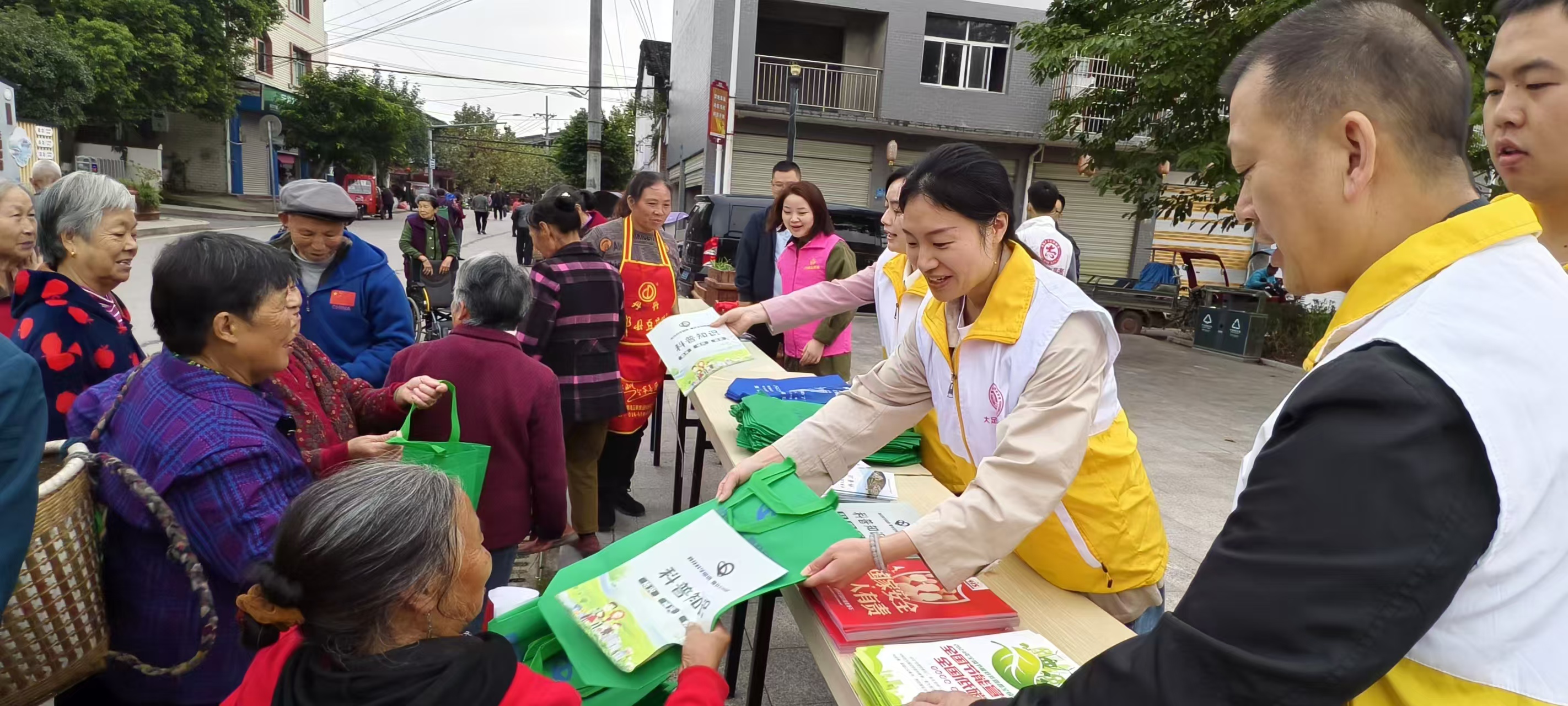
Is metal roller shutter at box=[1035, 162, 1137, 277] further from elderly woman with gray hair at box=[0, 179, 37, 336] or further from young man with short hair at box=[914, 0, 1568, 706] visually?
young man with short hair at box=[914, 0, 1568, 706]

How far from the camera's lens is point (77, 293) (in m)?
2.38

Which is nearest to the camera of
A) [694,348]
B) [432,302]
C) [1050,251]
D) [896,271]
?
[694,348]

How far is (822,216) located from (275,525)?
3.59 metres

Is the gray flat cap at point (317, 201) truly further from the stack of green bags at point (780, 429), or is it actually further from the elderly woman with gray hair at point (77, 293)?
the stack of green bags at point (780, 429)

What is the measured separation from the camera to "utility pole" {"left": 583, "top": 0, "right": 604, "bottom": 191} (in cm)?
1326

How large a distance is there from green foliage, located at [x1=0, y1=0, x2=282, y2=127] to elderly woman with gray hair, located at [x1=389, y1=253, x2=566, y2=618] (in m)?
22.5

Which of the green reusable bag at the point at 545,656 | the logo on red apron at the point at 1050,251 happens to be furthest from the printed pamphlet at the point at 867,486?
the logo on red apron at the point at 1050,251

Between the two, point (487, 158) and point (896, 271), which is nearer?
point (896, 271)

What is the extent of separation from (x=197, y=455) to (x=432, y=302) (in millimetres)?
6080

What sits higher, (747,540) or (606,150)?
(606,150)

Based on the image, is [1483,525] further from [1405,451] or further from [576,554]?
[576,554]

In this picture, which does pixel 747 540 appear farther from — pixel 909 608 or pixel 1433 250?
pixel 1433 250

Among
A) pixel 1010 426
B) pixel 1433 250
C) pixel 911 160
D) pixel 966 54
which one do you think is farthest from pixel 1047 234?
pixel 966 54

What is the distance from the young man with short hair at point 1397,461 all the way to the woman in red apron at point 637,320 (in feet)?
11.2
